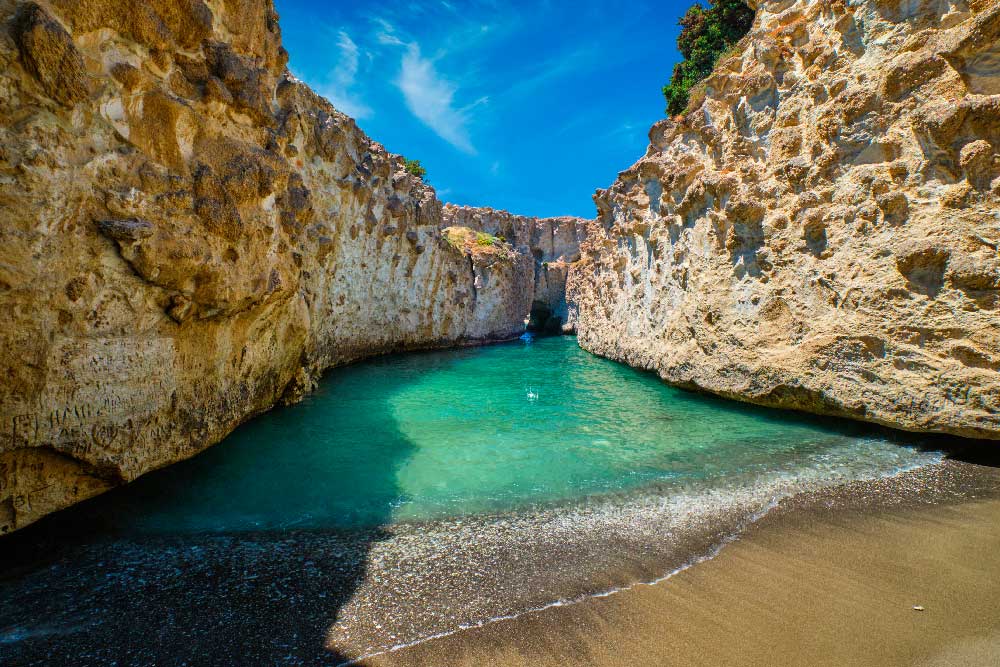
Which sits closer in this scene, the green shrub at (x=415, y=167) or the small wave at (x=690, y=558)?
the small wave at (x=690, y=558)

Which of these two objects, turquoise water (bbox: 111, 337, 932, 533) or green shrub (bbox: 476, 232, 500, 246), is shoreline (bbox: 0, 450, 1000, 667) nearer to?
turquoise water (bbox: 111, 337, 932, 533)

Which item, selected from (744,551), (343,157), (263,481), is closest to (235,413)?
(263,481)

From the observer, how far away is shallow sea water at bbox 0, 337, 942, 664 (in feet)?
11.2

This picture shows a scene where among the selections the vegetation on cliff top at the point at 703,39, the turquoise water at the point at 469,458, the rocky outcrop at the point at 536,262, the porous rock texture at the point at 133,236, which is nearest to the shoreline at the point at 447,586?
the turquoise water at the point at 469,458

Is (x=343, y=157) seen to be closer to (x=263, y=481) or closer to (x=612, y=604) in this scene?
(x=263, y=481)

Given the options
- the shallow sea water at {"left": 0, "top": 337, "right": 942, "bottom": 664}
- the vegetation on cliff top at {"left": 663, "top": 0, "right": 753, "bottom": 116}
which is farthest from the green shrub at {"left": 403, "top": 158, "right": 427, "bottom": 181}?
the shallow sea water at {"left": 0, "top": 337, "right": 942, "bottom": 664}

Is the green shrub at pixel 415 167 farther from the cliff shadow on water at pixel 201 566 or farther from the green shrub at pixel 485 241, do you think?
the cliff shadow on water at pixel 201 566

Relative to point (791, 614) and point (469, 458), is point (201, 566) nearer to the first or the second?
point (469, 458)

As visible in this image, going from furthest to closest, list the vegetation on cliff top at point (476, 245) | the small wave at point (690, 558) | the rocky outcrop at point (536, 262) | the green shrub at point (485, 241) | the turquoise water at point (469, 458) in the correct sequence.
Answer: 1. the rocky outcrop at point (536, 262)
2. the green shrub at point (485, 241)
3. the vegetation on cliff top at point (476, 245)
4. the turquoise water at point (469, 458)
5. the small wave at point (690, 558)

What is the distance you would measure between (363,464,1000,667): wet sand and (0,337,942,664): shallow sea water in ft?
0.93

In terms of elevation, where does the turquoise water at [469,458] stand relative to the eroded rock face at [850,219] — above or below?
below

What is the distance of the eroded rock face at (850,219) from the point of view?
678cm

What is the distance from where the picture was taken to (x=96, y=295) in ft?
15.5

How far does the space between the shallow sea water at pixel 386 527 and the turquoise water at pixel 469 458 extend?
0.14 ft
